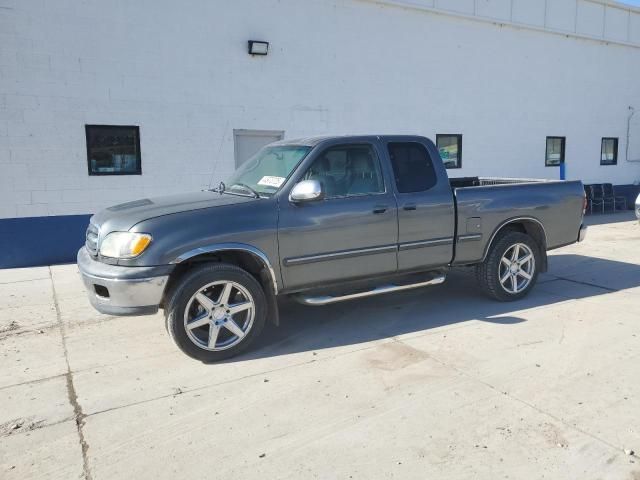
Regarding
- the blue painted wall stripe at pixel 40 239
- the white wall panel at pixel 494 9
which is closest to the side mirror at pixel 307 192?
the blue painted wall stripe at pixel 40 239

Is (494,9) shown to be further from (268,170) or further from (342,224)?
(342,224)

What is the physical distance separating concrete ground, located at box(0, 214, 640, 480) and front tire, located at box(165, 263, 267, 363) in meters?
0.19

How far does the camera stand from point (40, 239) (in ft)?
29.8

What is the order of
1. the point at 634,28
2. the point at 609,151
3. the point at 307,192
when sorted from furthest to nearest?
the point at 609,151, the point at 634,28, the point at 307,192

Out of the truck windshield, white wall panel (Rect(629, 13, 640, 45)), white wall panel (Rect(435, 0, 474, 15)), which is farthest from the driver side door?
white wall panel (Rect(629, 13, 640, 45))

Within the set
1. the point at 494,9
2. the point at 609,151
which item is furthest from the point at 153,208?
the point at 609,151

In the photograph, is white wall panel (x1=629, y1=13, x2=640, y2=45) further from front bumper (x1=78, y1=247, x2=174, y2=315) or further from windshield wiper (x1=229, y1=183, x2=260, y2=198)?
front bumper (x1=78, y1=247, x2=174, y2=315)

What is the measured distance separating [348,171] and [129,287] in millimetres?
2302

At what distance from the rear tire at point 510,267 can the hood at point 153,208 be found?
2.89 meters

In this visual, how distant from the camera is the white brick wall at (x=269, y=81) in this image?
889 centimetres

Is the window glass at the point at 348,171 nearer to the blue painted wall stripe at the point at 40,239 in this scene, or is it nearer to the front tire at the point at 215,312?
the front tire at the point at 215,312

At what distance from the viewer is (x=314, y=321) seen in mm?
5676

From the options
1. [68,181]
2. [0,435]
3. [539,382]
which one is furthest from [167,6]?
[539,382]

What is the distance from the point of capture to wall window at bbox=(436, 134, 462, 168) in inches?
520
